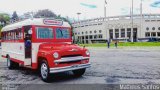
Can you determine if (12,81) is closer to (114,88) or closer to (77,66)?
(77,66)

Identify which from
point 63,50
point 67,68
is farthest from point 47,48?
point 67,68

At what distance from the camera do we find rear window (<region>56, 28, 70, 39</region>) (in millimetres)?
10840

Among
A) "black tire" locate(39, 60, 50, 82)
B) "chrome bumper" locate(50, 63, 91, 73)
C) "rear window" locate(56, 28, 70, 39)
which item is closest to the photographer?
"chrome bumper" locate(50, 63, 91, 73)

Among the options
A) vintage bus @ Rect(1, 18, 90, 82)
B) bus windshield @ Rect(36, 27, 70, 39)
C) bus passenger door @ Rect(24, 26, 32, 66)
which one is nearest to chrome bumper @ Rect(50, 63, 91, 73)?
vintage bus @ Rect(1, 18, 90, 82)

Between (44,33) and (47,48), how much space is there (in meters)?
1.01

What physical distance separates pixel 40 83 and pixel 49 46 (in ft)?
A: 5.50

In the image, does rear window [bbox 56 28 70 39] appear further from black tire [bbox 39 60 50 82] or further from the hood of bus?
black tire [bbox 39 60 50 82]

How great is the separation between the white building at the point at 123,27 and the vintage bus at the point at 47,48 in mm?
86122

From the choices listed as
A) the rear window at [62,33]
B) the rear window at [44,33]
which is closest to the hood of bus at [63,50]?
the rear window at [44,33]

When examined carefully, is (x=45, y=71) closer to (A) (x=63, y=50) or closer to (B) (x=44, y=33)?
(A) (x=63, y=50)

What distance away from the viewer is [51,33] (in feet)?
34.9

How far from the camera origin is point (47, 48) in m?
9.69

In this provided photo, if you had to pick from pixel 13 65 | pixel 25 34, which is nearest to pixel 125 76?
pixel 25 34

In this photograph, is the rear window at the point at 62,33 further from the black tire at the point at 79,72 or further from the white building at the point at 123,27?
the white building at the point at 123,27
